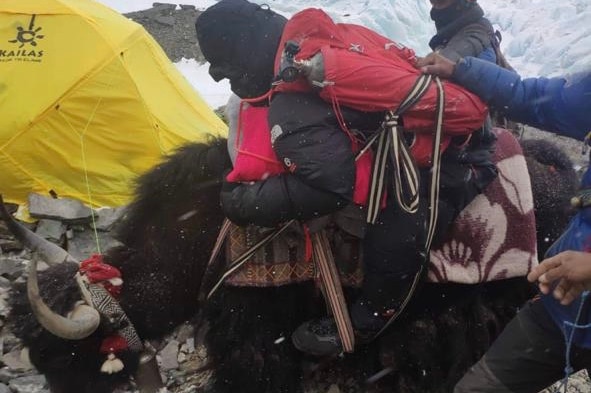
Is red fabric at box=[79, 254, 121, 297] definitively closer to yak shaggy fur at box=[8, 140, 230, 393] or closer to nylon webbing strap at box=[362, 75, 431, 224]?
yak shaggy fur at box=[8, 140, 230, 393]

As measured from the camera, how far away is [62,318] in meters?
2.12

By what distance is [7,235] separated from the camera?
16.1 feet

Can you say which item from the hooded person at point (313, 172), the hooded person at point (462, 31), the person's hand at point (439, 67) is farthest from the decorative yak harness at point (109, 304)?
the hooded person at point (462, 31)

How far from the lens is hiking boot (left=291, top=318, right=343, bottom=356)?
8.11 ft

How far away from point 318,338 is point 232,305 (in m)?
0.39

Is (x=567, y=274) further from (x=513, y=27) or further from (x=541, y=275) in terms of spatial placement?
(x=513, y=27)

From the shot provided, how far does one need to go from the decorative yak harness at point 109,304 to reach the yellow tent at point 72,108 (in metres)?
2.95

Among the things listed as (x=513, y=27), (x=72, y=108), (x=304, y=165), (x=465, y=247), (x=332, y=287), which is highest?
(x=304, y=165)

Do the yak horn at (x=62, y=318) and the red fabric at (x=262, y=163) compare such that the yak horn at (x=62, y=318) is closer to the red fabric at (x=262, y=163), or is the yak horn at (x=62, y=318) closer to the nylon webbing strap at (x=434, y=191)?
the red fabric at (x=262, y=163)

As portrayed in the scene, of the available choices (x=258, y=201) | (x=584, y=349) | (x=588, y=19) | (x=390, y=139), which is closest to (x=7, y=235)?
(x=258, y=201)

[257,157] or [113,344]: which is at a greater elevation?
[257,157]

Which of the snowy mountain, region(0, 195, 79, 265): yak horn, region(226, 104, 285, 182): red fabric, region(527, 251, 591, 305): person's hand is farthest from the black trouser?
the snowy mountain

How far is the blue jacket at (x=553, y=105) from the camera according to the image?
1.81 meters

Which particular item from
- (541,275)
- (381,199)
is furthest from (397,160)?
(541,275)
